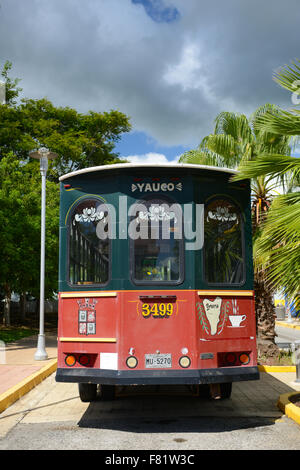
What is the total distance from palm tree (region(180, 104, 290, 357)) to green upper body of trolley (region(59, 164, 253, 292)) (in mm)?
4962

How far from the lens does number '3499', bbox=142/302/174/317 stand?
21.3ft

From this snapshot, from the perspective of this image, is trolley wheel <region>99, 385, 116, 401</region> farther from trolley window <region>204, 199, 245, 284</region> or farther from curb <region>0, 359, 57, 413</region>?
trolley window <region>204, 199, 245, 284</region>

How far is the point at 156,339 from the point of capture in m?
6.42

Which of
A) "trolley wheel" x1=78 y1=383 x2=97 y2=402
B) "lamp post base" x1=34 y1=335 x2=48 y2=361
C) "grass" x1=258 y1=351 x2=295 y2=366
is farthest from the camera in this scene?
"lamp post base" x1=34 y1=335 x2=48 y2=361

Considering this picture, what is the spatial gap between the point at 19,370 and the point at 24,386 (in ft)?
7.23

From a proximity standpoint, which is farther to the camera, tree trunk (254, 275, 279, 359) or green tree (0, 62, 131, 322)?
green tree (0, 62, 131, 322)

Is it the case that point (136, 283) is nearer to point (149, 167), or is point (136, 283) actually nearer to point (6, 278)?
point (149, 167)

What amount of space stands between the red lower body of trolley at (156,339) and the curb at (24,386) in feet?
7.04

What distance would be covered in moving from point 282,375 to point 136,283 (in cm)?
582

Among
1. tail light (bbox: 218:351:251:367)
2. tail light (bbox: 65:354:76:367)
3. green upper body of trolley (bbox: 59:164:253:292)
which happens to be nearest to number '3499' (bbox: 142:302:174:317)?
green upper body of trolley (bbox: 59:164:253:292)

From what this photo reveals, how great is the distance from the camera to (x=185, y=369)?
6.34 meters

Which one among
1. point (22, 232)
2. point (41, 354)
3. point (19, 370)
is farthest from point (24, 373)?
point (22, 232)

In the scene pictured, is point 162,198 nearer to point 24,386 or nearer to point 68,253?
point 68,253
